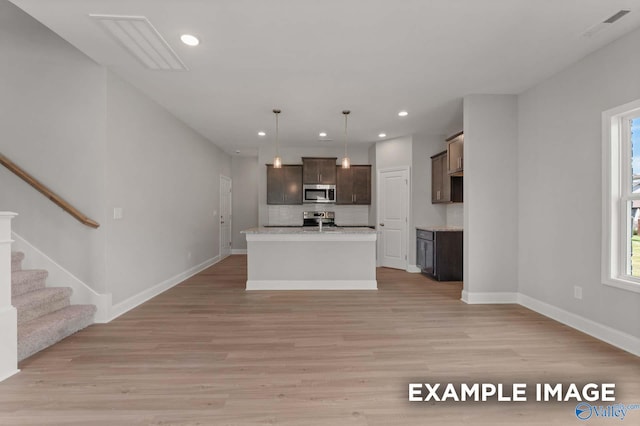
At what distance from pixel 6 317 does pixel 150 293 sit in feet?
6.84

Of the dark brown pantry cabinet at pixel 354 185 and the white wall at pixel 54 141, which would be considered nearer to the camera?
the white wall at pixel 54 141

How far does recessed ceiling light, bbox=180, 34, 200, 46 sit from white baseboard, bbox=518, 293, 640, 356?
4542 millimetres

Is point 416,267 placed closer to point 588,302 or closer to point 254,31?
point 588,302

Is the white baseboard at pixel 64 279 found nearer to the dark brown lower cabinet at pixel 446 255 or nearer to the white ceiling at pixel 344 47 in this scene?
the white ceiling at pixel 344 47

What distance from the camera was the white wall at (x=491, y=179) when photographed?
4.16m

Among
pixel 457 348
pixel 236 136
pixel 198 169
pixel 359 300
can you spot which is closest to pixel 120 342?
pixel 359 300

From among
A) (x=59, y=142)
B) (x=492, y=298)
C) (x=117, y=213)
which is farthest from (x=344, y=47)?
(x=492, y=298)

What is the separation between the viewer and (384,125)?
5.70 m

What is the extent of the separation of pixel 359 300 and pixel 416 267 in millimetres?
2489

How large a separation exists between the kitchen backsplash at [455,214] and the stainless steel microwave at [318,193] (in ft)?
8.24

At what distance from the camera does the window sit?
2.86 metres

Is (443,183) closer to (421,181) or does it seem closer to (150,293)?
(421,181)

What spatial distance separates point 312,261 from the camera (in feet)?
16.5

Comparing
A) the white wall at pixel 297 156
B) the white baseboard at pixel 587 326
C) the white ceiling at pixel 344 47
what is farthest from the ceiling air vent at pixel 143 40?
the white baseboard at pixel 587 326
